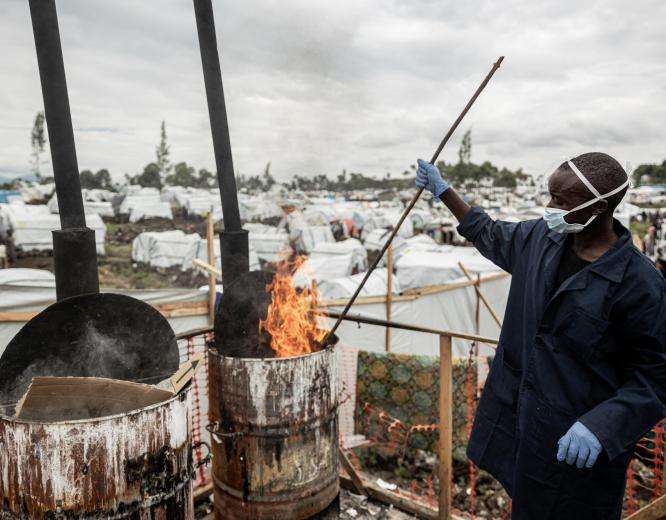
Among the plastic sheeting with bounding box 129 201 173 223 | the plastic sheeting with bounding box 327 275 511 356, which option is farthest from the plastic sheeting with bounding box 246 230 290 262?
the plastic sheeting with bounding box 129 201 173 223

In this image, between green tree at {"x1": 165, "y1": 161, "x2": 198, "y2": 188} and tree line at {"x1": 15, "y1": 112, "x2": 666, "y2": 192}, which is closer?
tree line at {"x1": 15, "y1": 112, "x2": 666, "y2": 192}

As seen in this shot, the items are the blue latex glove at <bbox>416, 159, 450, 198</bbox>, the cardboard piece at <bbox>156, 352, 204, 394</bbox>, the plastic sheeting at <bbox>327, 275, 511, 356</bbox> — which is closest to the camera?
the cardboard piece at <bbox>156, 352, 204, 394</bbox>

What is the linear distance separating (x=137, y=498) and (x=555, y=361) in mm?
2061

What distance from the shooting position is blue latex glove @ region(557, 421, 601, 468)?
2022 millimetres

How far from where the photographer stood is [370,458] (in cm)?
684

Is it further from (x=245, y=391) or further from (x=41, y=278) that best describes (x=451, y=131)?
(x=41, y=278)

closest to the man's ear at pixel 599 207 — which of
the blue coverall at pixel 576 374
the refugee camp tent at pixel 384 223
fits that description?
the blue coverall at pixel 576 374

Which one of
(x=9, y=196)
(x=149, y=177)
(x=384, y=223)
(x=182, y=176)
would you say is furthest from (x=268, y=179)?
(x=182, y=176)

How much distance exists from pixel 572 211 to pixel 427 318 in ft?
28.1

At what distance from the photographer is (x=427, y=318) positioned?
10594 mm

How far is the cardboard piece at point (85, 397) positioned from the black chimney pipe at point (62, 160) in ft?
2.47

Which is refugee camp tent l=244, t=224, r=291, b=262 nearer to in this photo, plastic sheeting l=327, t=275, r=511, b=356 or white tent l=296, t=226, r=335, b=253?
white tent l=296, t=226, r=335, b=253

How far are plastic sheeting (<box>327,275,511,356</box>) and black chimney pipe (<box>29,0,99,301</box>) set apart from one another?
5425 mm

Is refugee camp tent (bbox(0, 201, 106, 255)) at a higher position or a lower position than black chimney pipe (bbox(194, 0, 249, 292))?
lower
